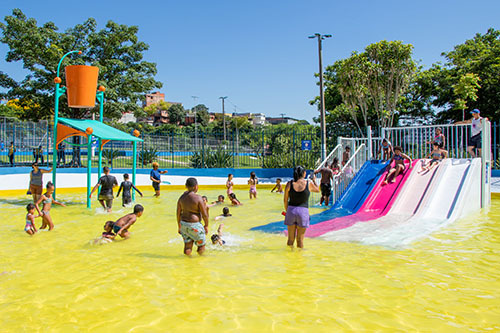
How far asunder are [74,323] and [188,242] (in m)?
2.81

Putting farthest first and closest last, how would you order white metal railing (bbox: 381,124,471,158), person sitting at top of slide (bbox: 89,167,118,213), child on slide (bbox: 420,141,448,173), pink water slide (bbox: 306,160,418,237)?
1. white metal railing (bbox: 381,124,471,158)
2. child on slide (bbox: 420,141,448,173)
3. person sitting at top of slide (bbox: 89,167,118,213)
4. pink water slide (bbox: 306,160,418,237)

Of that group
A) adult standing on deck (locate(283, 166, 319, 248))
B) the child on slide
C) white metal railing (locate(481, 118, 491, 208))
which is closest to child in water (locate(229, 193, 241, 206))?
the child on slide

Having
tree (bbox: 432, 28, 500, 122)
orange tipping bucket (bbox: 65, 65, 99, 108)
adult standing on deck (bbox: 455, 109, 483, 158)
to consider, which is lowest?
adult standing on deck (bbox: 455, 109, 483, 158)

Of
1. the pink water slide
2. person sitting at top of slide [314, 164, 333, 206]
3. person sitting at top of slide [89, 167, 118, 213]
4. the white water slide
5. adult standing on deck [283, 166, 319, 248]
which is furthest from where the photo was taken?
person sitting at top of slide [314, 164, 333, 206]

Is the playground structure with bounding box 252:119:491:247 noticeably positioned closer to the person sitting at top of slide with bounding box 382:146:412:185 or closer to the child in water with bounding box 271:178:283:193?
the person sitting at top of slide with bounding box 382:146:412:185

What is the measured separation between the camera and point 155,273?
634cm

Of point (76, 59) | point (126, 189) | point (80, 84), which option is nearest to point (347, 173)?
point (126, 189)

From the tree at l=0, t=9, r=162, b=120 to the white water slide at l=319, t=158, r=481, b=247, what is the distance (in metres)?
23.6

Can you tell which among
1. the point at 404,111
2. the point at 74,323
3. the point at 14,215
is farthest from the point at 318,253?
the point at 404,111

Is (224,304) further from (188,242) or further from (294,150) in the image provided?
(294,150)

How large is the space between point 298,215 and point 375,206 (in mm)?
5439

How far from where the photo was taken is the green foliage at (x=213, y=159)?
2534 centimetres

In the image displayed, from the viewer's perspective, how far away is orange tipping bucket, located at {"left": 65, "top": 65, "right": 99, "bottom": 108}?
44.8 feet

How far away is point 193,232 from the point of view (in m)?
6.88
